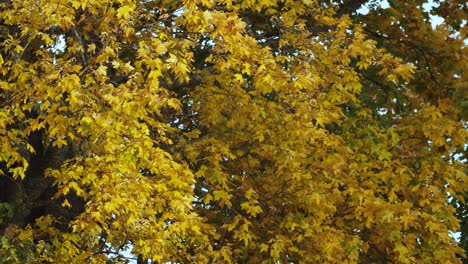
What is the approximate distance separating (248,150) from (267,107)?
0.84m

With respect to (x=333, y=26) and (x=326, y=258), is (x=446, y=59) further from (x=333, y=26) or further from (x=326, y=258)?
(x=326, y=258)

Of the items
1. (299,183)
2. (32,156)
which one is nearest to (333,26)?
(299,183)

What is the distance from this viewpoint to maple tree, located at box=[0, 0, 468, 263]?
11.5 meters

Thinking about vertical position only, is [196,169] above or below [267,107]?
below

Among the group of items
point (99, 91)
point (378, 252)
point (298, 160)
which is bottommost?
point (378, 252)

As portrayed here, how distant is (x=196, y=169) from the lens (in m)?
15.1

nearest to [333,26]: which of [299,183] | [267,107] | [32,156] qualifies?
[267,107]

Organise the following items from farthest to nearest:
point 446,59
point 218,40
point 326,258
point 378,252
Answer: point 446,59, point 378,252, point 326,258, point 218,40

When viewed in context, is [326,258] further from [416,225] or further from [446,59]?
[446,59]

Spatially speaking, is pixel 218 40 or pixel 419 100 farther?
pixel 419 100

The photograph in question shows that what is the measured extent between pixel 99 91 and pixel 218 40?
203 centimetres

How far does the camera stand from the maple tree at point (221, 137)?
11531mm

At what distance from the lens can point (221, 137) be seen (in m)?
15.2

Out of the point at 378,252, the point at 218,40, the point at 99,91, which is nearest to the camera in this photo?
the point at 99,91
